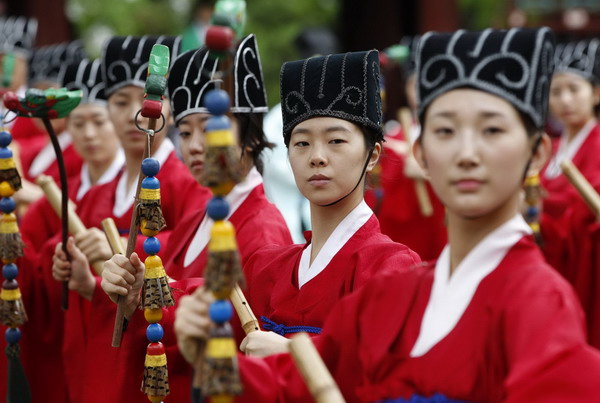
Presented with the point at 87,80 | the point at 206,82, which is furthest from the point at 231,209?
the point at 87,80

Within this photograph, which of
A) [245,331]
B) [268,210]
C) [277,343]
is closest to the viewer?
[277,343]

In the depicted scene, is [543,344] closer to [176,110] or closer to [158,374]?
[158,374]

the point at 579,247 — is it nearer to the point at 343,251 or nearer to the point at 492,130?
the point at 343,251

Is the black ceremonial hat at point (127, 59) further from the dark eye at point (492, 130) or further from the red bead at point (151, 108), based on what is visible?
the dark eye at point (492, 130)

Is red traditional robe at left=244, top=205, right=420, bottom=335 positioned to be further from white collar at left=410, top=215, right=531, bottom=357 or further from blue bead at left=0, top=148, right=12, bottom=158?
blue bead at left=0, top=148, right=12, bottom=158

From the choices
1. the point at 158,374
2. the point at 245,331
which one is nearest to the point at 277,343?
the point at 245,331

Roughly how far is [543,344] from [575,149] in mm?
4530

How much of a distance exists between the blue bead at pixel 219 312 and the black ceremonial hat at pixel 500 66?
0.67 metres

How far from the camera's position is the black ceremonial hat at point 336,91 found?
3.04 metres

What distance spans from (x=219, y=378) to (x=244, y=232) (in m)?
1.57

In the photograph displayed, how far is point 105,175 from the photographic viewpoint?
16.5 ft

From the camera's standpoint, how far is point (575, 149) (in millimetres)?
6344

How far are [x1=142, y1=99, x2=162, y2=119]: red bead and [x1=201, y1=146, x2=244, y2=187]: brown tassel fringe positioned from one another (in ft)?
2.78

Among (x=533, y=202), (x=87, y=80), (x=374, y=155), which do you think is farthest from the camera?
(x=533, y=202)
